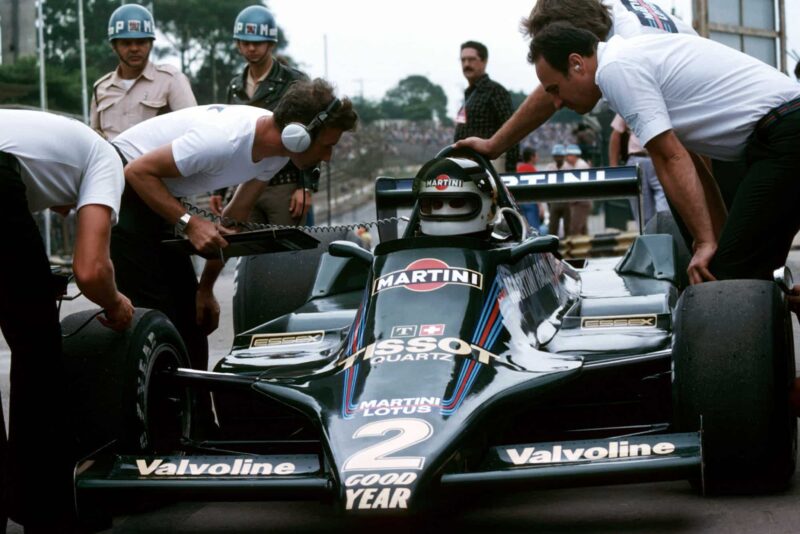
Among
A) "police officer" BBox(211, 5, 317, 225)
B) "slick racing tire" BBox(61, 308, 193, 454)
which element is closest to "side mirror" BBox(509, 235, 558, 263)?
"slick racing tire" BBox(61, 308, 193, 454)

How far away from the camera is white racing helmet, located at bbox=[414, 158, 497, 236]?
5.34 meters

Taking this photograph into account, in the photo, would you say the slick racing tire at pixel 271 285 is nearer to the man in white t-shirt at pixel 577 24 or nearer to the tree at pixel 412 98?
the man in white t-shirt at pixel 577 24

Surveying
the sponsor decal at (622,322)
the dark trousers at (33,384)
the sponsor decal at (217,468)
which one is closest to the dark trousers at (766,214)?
the sponsor decal at (622,322)

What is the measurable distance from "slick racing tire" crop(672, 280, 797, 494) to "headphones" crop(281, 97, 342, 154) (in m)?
1.72

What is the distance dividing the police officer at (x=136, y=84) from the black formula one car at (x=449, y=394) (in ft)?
7.56

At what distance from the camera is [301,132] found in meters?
5.43

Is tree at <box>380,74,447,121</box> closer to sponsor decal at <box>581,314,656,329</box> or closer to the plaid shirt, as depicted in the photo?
the plaid shirt

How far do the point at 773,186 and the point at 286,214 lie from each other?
3456mm

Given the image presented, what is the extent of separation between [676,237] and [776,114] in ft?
7.76

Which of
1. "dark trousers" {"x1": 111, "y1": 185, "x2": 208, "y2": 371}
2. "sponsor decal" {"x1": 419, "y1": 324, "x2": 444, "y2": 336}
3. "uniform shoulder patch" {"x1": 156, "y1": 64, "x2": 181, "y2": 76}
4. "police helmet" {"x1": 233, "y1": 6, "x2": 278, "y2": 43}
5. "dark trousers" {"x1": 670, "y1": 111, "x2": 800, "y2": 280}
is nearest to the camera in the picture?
"sponsor decal" {"x1": 419, "y1": 324, "x2": 444, "y2": 336}

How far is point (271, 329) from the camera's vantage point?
18.8 feet

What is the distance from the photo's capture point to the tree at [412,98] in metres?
131

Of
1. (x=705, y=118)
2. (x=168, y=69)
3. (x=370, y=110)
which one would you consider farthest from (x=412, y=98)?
(x=705, y=118)

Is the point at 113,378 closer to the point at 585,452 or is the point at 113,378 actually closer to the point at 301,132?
the point at 301,132
